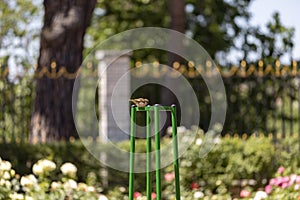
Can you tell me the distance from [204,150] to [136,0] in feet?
20.7

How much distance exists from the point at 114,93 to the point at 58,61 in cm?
95

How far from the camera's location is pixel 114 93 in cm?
928

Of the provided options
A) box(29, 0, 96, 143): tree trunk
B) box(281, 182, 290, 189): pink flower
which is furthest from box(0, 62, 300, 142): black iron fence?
box(281, 182, 290, 189): pink flower

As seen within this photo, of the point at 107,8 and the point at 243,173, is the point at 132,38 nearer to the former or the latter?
the point at 107,8

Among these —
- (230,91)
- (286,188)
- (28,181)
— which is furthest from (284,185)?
(230,91)

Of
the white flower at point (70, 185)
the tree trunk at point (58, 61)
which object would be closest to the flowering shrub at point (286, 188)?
the white flower at point (70, 185)

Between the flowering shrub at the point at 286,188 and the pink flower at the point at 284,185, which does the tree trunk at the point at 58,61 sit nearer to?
the flowering shrub at the point at 286,188

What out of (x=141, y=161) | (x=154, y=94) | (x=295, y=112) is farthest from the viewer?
(x=295, y=112)

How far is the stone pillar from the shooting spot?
30.3 feet

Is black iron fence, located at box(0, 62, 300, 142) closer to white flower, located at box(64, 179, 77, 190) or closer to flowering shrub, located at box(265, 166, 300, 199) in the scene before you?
white flower, located at box(64, 179, 77, 190)

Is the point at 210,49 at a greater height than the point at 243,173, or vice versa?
the point at 210,49

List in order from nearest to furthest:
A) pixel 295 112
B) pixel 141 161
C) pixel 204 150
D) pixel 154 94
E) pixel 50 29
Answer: pixel 204 150, pixel 141 161, pixel 50 29, pixel 154 94, pixel 295 112

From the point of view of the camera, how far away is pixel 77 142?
7.96 metres

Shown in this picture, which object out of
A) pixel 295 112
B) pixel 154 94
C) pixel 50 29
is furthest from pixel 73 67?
pixel 295 112
